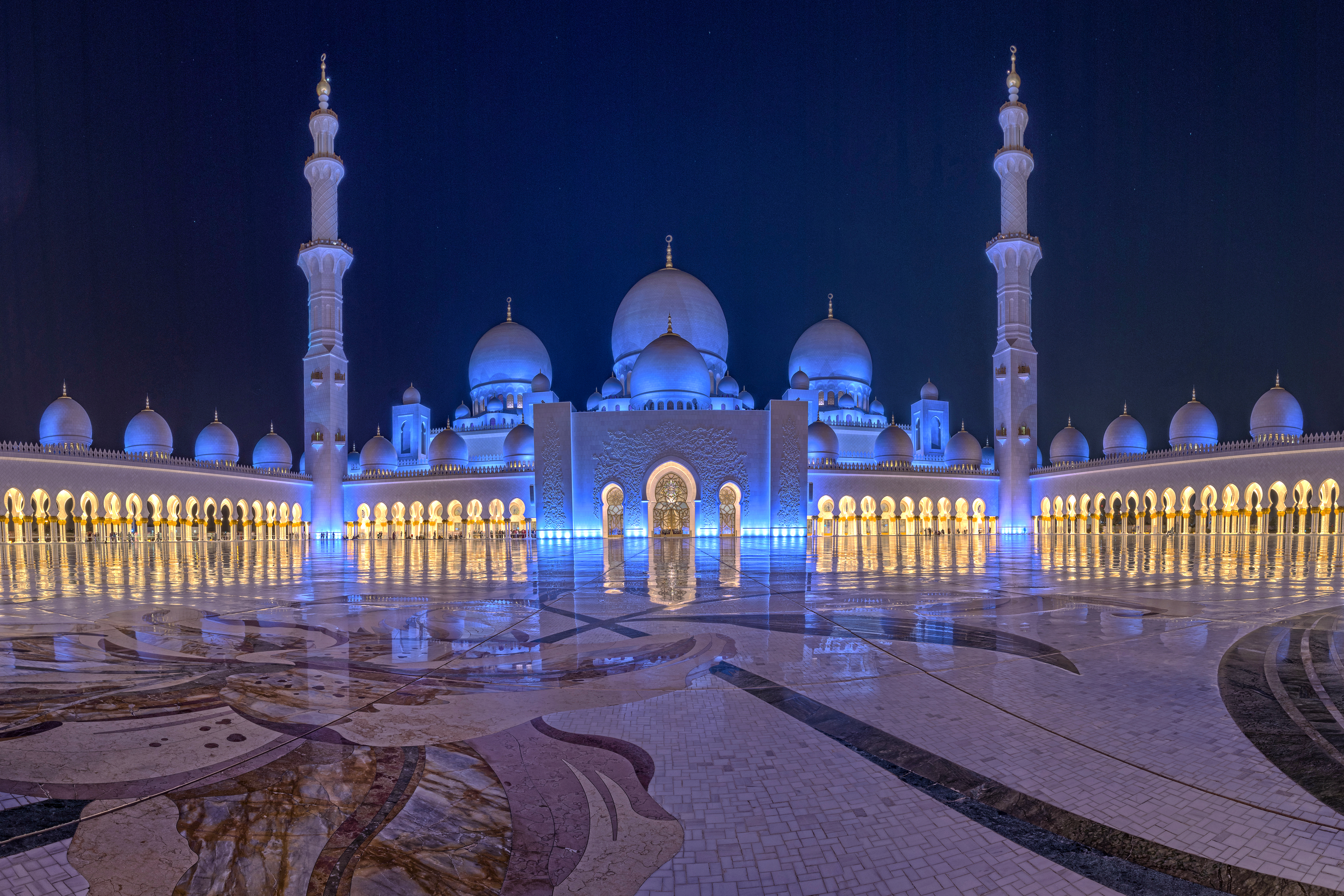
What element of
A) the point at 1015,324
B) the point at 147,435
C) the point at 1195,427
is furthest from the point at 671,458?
the point at 147,435

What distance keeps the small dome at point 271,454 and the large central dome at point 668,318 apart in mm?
12804

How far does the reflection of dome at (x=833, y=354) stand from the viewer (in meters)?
27.8

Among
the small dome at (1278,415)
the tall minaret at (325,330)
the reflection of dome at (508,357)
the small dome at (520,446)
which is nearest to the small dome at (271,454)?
the tall minaret at (325,330)

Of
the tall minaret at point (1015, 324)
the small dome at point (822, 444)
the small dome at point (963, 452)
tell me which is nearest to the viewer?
the tall minaret at point (1015, 324)

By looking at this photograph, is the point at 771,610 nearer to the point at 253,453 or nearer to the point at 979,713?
the point at 979,713

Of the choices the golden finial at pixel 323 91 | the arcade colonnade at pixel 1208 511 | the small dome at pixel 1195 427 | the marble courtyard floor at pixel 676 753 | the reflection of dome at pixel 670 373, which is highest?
the golden finial at pixel 323 91

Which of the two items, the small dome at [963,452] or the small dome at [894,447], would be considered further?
the small dome at [963,452]

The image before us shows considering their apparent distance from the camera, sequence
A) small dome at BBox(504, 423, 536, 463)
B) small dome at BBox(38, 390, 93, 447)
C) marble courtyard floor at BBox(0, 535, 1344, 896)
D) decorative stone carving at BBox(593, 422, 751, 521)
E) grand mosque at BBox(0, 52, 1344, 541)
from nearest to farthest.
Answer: marble courtyard floor at BBox(0, 535, 1344, 896) → grand mosque at BBox(0, 52, 1344, 541) → decorative stone carving at BBox(593, 422, 751, 521) → small dome at BBox(38, 390, 93, 447) → small dome at BBox(504, 423, 536, 463)

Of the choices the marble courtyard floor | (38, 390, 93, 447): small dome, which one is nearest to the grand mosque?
(38, 390, 93, 447): small dome

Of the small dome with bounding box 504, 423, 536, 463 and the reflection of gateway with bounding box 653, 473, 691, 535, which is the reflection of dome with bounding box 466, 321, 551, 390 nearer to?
the small dome with bounding box 504, 423, 536, 463

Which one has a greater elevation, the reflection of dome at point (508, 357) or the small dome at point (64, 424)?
the reflection of dome at point (508, 357)

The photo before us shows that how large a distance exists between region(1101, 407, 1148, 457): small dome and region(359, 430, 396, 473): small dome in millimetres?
25161

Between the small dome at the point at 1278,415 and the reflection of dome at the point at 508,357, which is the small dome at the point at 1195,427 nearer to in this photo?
the small dome at the point at 1278,415

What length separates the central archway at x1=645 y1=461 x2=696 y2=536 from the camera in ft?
67.3
